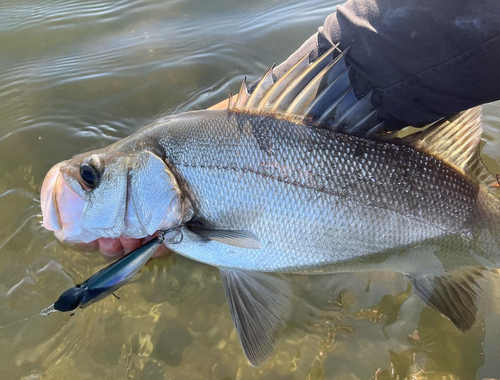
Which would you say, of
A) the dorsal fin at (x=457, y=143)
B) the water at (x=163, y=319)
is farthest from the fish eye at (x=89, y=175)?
the dorsal fin at (x=457, y=143)

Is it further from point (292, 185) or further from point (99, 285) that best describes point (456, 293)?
point (99, 285)

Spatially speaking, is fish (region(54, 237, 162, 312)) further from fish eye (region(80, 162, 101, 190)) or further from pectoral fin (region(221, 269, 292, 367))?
pectoral fin (region(221, 269, 292, 367))

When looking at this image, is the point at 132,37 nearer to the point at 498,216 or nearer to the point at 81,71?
the point at 81,71

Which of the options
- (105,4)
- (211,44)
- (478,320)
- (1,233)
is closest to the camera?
(478,320)

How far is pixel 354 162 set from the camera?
165 cm

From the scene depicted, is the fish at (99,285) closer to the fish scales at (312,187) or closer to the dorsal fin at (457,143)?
the fish scales at (312,187)

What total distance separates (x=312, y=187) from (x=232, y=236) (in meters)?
0.42

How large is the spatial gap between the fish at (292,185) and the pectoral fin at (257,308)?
0.01 meters

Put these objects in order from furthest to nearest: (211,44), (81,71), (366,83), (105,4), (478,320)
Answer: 1. (105,4)
2. (211,44)
3. (81,71)
4. (478,320)
5. (366,83)

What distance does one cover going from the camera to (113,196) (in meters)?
1.62

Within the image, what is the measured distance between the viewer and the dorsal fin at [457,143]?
1722 millimetres

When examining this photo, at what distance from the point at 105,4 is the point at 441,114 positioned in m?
3.66

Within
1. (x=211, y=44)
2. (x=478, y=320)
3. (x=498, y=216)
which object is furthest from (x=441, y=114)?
(x=211, y=44)

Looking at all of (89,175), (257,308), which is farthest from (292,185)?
(89,175)
